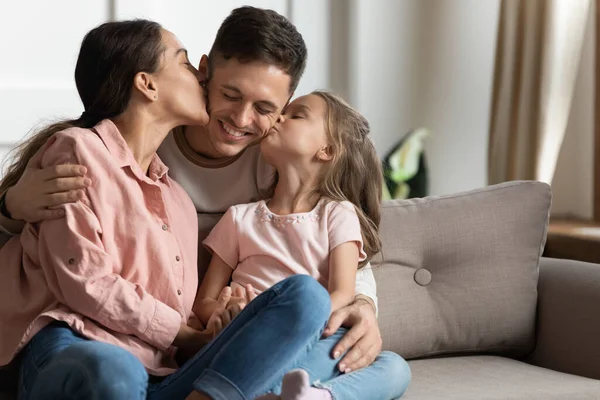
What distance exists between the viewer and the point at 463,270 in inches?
84.0

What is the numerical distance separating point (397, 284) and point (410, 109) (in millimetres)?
1629

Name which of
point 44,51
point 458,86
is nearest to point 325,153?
point 44,51

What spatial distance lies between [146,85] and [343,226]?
47cm

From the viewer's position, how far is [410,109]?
3615mm

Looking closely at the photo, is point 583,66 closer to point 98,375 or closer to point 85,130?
point 85,130

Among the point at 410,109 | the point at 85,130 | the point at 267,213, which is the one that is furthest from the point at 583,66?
the point at 85,130

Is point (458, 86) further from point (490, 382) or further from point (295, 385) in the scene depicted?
point (295, 385)

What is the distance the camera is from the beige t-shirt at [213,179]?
6.57ft

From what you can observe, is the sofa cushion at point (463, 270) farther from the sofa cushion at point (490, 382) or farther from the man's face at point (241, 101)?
the man's face at point (241, 101)

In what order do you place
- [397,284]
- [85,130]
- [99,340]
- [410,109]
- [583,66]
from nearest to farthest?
[99,340] < [85,130] < [397,284] < [583,66] < [410,109]

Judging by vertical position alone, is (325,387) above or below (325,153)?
below

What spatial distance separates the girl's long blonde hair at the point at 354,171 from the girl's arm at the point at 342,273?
0.09 m

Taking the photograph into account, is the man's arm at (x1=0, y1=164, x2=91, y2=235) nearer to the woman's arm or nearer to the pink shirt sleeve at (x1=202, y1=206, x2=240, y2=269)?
the woman's arm

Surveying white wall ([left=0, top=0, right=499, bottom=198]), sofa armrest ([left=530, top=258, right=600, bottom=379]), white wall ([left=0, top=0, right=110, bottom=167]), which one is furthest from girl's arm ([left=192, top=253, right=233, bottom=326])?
white wall ([left=0, top=0, right=499, bottom=198])
